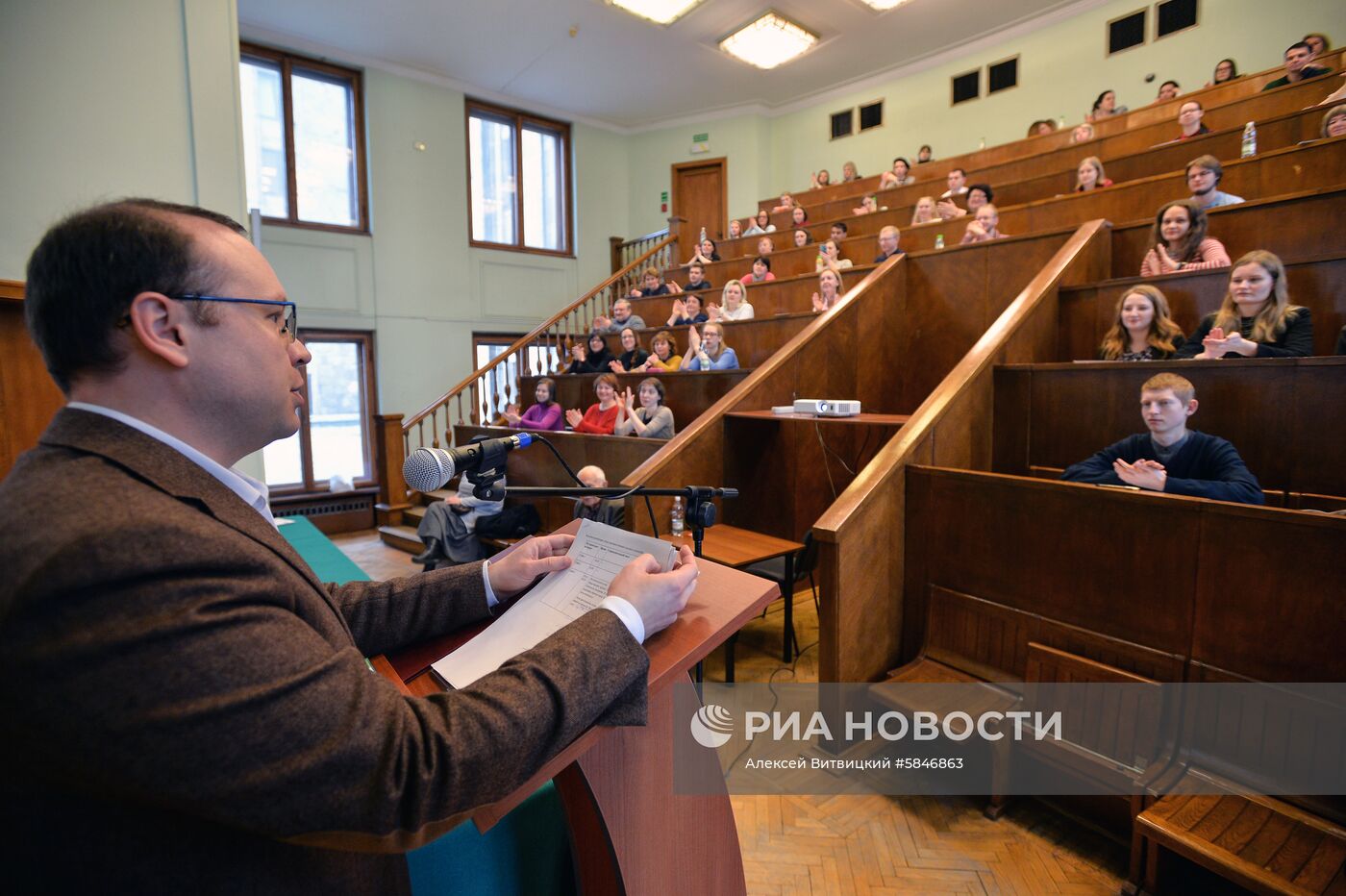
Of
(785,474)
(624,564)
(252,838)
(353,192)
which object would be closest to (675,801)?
(624,564)

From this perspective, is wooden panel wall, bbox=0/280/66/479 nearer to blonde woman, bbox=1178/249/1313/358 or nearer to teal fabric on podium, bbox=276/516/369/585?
teal fabric on podium, bbox=276/516/369/585

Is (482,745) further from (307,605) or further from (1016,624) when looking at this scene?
(1016,624)

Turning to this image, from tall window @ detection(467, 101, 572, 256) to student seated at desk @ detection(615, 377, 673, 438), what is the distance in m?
4.61

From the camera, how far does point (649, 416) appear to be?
12.8ft

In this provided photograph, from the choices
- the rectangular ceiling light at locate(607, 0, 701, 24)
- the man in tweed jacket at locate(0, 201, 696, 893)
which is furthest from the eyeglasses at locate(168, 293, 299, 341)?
the rectangular ceiling light at locate(607, 0, 701, 24)

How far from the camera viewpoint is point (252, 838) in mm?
594

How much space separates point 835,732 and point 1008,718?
1.73 ft

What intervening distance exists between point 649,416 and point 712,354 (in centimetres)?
77

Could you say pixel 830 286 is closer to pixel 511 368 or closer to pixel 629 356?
pixel 629 356

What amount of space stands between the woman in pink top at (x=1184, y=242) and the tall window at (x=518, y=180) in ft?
21.5

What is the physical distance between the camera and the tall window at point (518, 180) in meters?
7.73

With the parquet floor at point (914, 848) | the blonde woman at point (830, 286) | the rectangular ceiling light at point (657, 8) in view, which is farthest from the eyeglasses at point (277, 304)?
the rectangular ceiling light at point (657, 8)

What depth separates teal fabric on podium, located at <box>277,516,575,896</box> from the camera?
1048 mm

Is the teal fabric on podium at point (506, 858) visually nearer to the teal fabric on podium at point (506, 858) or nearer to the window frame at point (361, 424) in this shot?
the teal fabric on podium at point (506, 858)
